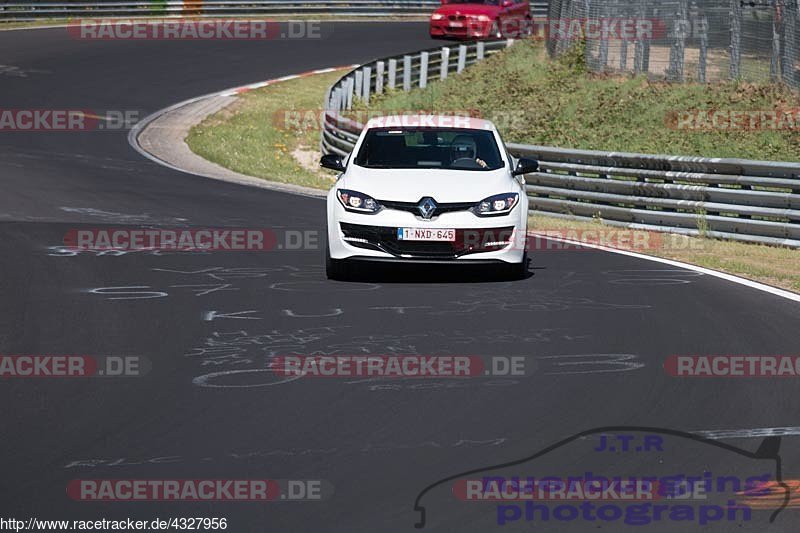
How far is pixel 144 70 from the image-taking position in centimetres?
3938

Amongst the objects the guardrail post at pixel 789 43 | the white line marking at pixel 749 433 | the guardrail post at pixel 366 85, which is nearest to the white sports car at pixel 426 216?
the white line marking at pixel 749 433

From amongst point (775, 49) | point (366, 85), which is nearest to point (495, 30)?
point (366, 85)

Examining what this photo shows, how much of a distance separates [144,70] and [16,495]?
34278 mm

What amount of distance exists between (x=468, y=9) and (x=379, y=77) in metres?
9.31

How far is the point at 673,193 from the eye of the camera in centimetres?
1853

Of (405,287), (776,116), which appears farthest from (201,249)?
(776,116)

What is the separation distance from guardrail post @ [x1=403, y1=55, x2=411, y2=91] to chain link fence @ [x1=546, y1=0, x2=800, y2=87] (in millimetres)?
5326

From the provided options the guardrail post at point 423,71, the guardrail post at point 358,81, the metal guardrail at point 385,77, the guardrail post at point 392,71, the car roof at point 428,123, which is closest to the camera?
the car roof at point 428,123

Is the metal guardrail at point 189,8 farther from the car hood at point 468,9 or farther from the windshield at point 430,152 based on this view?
the windshield at point 430,152

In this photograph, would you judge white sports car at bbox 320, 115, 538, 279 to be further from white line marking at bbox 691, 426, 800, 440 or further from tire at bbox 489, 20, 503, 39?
tire at bbox 489, 20, 503, 39

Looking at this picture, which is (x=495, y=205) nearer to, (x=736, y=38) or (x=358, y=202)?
(x=358, y=202)

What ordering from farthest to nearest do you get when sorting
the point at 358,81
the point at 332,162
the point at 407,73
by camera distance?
the point at 407,73 < the point at 358,81 < the point at 332,162

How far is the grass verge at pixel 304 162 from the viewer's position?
15.2 meters

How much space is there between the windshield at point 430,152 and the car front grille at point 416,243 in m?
1.11
